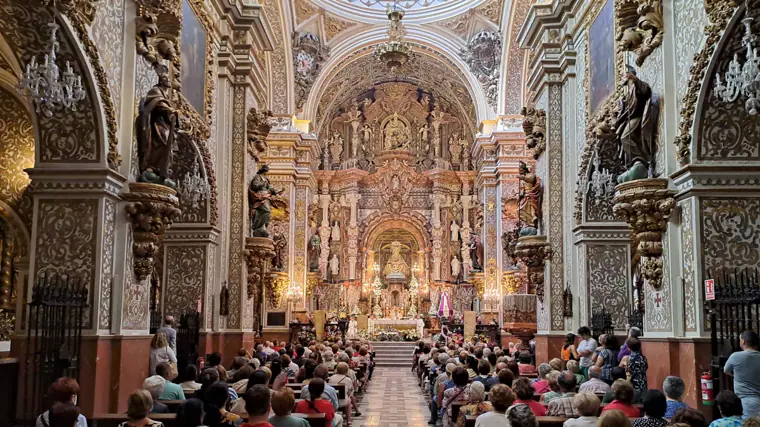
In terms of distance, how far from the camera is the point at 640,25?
29.6 ft

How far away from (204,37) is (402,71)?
1874 cm

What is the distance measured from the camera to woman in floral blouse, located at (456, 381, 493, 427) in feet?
24.4

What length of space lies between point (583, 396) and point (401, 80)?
91.3 ft

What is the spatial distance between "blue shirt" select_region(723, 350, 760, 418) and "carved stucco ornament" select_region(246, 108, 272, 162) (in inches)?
410

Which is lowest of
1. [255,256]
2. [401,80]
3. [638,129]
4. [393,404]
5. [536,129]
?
[393,404]

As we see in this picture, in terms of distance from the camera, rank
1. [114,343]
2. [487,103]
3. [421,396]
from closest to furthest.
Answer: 1. [114,343]
2. [421,396]
3. [487,103]

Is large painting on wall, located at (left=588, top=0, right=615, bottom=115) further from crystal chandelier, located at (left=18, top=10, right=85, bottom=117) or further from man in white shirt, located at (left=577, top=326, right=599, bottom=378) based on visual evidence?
crystal chandelier, located at (left=18, top=10, right=85, bottom=117)

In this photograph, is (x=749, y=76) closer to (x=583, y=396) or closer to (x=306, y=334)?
(x=583, y=396)

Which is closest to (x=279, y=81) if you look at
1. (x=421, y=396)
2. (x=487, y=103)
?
(x=487, y=103)

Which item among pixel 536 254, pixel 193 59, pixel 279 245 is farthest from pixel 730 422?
pixel 279 245

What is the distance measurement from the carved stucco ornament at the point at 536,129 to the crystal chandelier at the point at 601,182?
2.27 metres

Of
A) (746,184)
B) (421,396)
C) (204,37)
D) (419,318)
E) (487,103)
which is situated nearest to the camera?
(746,184)

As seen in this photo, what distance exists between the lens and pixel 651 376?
8656mm

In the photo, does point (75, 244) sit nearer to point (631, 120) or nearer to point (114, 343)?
point (114, 343)
